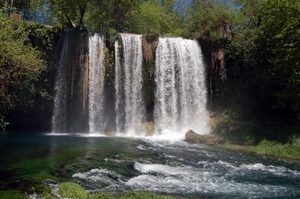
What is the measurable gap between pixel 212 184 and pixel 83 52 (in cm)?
2113

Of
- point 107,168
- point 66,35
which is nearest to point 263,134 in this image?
point 107,168

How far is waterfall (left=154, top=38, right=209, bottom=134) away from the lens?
30344 mm

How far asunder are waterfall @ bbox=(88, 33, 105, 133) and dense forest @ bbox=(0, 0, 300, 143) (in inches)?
83.1

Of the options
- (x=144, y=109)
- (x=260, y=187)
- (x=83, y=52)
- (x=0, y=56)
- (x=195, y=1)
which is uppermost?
(x=195, y=1)

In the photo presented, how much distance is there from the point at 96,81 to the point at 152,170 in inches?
691

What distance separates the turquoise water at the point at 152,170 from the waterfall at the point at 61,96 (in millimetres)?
9546

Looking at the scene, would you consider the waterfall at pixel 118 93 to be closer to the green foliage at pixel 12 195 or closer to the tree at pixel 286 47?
the tree at pixel 286 47

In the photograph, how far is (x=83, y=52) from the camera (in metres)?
Result: 30.5

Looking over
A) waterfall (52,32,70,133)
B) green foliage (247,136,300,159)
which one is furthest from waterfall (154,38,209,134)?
waterfall (52,32,70,133)

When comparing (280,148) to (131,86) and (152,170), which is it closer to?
(152,170)

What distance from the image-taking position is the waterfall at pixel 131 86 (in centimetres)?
3045

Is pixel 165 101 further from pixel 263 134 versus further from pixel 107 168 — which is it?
pixel 107 168

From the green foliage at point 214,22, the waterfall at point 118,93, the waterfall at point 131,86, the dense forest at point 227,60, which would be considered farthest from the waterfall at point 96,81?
the green foliage at point 214,22

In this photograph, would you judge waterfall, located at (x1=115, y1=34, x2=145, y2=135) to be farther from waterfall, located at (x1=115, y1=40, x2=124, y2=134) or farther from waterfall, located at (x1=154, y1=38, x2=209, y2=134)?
waterfall, located at (x1=154, y1=38, x2=209, y2=134)
